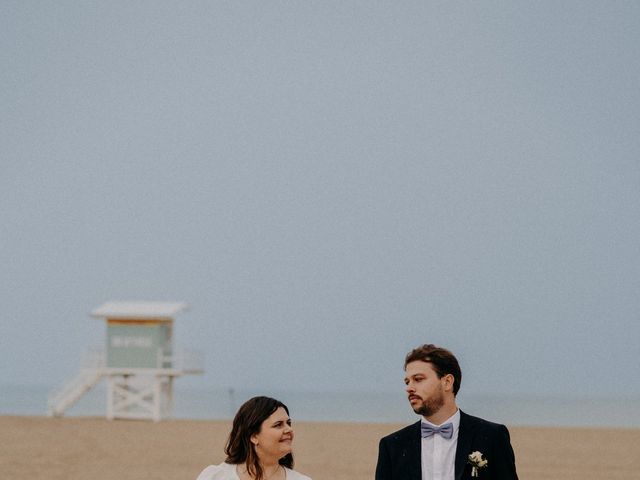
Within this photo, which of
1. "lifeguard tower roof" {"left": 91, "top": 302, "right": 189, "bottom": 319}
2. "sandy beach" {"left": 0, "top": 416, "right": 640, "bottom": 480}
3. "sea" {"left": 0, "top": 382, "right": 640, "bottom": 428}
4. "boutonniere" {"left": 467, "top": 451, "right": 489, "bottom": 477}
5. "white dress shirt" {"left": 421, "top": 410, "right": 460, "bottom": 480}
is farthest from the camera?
"sea" {"left": 0, "top": 382, "right": 640, "bottom": 428}

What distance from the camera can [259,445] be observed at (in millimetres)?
6043

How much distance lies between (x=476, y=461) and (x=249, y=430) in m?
1.14

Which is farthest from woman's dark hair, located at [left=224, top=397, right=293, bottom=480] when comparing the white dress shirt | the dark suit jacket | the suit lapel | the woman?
the suit lapel

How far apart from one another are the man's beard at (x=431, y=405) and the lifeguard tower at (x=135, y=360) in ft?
117

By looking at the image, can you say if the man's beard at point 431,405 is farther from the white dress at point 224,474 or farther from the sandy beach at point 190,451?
the sandy beach at point 190,451

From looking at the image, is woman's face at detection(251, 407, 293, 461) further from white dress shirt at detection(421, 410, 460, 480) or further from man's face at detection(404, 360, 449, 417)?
white dress shirt at detection(421, 410, 460, 480)

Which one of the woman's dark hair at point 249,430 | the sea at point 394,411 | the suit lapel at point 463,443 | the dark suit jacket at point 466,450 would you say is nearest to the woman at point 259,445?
the woman's dark hair at point 249,430

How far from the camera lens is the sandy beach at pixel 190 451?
24203 mm

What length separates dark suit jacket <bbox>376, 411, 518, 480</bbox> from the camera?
639 cm

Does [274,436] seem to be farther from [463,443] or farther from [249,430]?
[463,443]

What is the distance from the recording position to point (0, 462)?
83.4 feet

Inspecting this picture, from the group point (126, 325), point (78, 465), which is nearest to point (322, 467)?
point (78, 465)

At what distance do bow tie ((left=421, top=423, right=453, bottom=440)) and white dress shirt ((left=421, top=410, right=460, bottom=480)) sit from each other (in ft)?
0.07

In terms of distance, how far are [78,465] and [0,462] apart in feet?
4.98
